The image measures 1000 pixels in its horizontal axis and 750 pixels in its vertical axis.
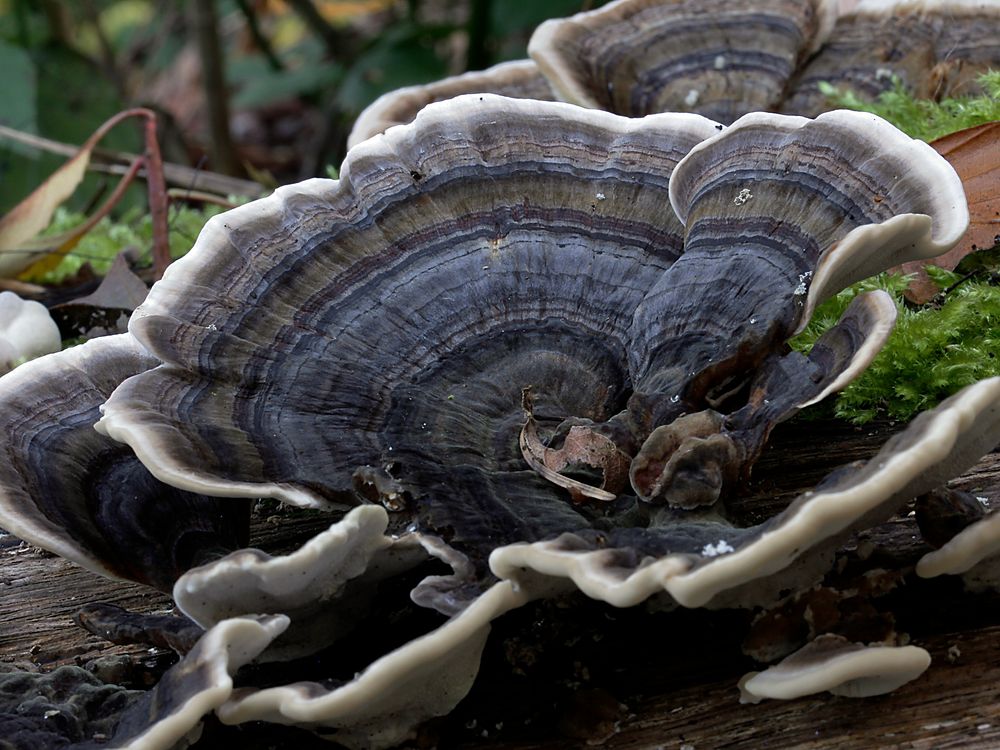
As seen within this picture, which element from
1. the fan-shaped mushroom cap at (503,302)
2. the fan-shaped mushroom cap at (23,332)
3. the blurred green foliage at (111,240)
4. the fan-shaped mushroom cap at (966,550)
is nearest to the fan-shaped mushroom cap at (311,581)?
the fan-shaped mushroom cap at (503,302)

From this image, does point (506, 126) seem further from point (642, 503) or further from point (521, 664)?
point (521, 664)

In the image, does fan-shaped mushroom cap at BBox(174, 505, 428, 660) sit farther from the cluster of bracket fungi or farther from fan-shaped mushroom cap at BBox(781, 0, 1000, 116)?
fan-shaped mushroom cap at BBox(781, 0, 1000, 116)

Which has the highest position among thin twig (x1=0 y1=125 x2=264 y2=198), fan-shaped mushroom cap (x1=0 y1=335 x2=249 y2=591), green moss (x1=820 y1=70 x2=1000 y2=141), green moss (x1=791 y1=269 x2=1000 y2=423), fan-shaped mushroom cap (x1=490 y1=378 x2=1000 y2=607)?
thin twig (x1=0 y1=125 x2=264 y2=198)

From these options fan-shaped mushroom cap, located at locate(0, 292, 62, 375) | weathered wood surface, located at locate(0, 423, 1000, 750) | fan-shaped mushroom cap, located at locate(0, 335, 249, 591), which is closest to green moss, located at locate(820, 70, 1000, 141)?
weathered wood surface, located at locate(0, 423, 1000, 750)

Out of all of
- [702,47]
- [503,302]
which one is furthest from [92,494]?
[702,47]

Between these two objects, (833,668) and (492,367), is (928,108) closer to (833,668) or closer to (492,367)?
(492,367)
